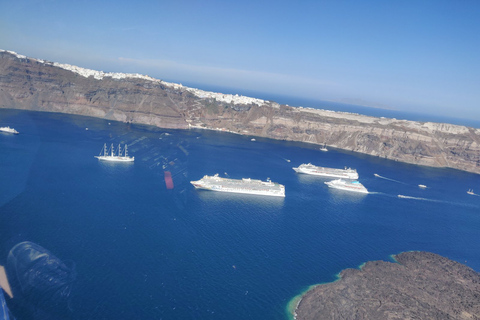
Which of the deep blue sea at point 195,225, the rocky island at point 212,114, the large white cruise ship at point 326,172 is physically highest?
the rocky island at point 212,114

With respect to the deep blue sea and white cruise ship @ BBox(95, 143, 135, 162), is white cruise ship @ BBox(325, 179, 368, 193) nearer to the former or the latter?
the deep blue sea

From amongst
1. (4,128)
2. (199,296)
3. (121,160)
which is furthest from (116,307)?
(4,128)

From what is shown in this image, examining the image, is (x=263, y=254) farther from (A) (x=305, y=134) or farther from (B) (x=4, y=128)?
(A) (x=305, y=134)

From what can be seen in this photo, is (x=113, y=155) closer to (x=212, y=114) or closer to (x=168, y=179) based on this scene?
(x=168, y=179)

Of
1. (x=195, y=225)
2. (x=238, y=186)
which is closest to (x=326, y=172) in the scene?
(x=238, y=186)

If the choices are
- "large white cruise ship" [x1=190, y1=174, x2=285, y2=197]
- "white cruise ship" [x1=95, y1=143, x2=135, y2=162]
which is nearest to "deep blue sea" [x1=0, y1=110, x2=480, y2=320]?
"large white cruise ship" [x1=190, y1=174, x2=285, y2=197]

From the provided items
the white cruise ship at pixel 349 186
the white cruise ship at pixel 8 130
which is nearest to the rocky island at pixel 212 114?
the white cruise ship at pixel 8 130

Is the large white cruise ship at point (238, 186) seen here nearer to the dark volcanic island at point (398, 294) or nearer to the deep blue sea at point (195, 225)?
the deep blue sea at point (195, 225)
